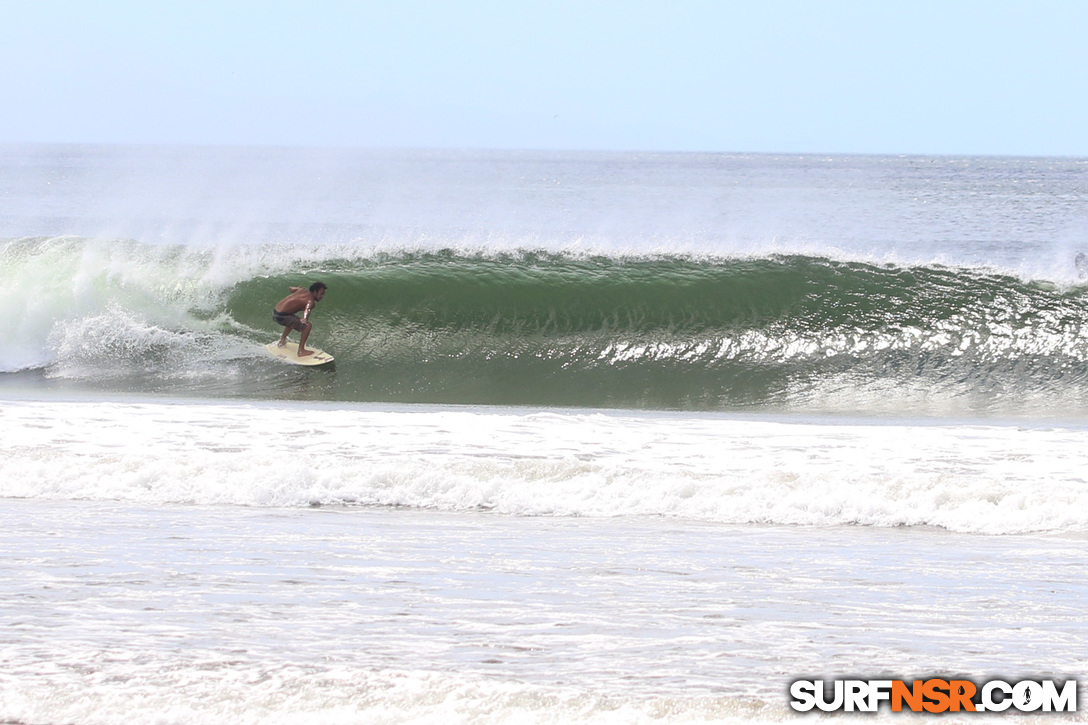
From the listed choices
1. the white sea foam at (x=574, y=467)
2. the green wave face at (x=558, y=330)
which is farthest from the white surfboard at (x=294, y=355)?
the white sea foam at (x=574, y=467)

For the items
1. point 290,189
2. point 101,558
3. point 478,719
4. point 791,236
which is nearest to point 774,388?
point 101,558

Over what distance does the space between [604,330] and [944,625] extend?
28.3 ft

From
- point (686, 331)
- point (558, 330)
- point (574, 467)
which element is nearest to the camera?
point (574, 467)

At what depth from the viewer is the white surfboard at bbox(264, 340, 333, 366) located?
11.3 metres

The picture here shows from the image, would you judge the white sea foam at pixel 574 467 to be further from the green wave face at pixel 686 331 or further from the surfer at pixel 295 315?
the surfer at pixel 295 315

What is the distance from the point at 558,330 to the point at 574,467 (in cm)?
608

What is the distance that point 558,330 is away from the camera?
12.4 m

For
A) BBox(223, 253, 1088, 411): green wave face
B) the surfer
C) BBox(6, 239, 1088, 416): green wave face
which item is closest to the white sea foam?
BBox(6, 239, 1088, 416): green wave face

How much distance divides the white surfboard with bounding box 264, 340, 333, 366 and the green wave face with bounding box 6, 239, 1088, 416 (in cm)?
16

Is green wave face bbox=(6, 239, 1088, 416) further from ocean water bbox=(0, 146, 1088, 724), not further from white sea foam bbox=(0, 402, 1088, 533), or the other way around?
white sea foam bbox=(0, 402, 1088, 533)

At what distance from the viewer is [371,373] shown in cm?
1132

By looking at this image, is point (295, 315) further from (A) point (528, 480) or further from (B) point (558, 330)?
(A) point (528, 480)

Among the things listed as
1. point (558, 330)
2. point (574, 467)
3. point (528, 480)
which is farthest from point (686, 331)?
point (528, 480)

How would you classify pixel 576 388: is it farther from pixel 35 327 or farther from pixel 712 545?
pixel 35 327
